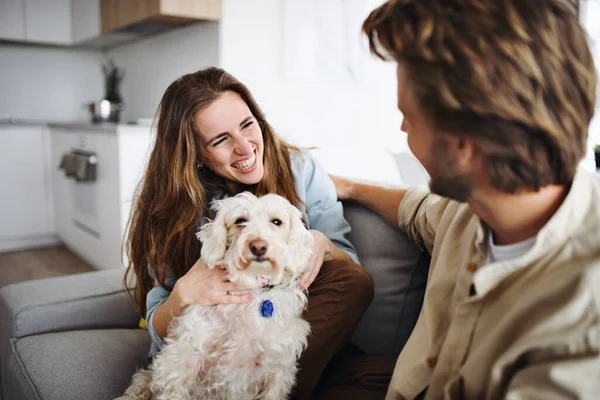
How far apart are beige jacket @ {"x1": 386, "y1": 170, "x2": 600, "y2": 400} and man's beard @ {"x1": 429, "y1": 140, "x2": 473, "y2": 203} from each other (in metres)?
0.14

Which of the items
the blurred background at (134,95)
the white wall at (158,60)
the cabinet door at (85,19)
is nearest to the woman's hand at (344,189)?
the blurred background at (134,95)

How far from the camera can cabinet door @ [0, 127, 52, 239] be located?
4.66 metres

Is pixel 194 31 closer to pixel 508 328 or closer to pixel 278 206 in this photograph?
pixel 278 206

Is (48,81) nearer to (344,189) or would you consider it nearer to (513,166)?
(344,189)

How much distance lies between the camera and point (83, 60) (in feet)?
18.7

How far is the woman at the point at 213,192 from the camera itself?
142cm

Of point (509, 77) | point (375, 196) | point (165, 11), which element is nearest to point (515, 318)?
point (509, 77)

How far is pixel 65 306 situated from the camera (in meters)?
1.87

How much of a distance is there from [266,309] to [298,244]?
0.19 metres

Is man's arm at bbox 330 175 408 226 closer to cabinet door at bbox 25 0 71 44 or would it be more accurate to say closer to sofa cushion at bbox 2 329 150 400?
sofa cushion at bbox 2 329 150 400

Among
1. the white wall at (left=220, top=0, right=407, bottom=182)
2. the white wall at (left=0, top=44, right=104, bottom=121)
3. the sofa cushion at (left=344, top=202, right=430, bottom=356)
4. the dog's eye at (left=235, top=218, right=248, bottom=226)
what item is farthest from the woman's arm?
the white wall at (left=0, top=44, right=104, bottom=121)

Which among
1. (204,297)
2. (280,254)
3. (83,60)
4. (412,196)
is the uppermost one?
(83,60)

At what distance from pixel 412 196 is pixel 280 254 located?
0.47m

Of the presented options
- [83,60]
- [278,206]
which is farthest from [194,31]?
[278,206]
